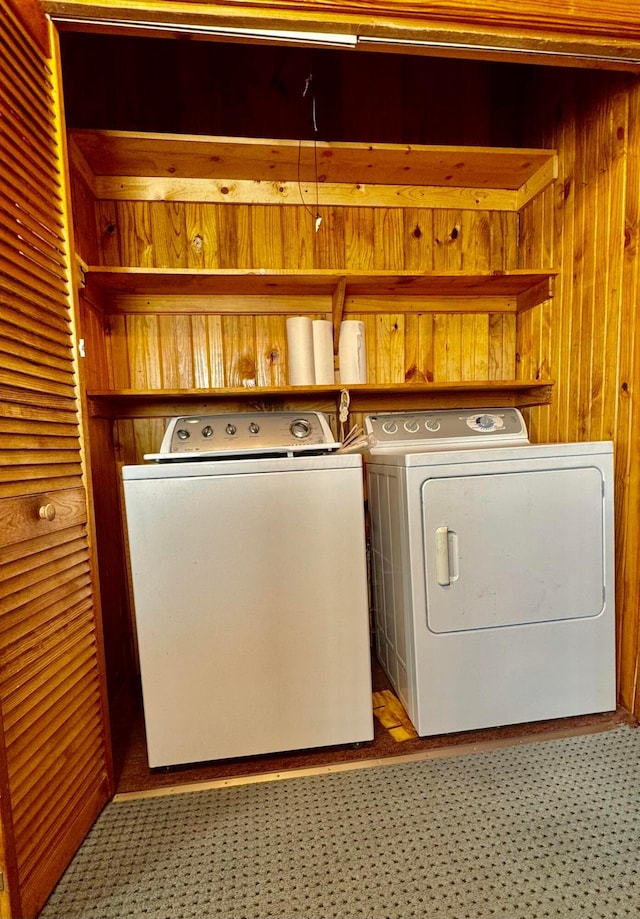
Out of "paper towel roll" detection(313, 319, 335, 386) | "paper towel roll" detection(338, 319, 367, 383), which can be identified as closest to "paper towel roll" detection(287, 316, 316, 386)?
"paper towel roll" detection(313, 319, 335, 386)

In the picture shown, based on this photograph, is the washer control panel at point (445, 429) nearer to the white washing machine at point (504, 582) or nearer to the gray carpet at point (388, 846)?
the white washing machine at point (504, 582)

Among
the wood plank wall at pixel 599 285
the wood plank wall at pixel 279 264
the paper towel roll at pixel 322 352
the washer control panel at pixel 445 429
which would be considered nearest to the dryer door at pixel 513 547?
the wood plank wall at pixel 599 285

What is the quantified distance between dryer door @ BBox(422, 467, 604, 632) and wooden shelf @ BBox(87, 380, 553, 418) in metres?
0.61

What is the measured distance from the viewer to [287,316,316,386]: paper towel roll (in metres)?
1.79

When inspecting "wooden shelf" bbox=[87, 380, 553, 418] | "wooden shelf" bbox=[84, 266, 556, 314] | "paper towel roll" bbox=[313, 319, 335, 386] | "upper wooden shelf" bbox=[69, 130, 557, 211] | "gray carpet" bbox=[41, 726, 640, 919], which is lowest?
"gray carpet" bbox=[41, 726, 640, 919]

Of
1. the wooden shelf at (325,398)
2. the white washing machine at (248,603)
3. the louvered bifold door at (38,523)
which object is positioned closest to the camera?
the louvered bifold door at (38,523)

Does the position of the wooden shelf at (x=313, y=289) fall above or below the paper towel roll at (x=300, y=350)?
above

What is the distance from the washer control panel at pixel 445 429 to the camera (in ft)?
5.87

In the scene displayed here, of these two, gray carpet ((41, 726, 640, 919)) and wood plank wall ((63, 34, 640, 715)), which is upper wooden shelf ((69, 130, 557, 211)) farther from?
gray carpet ((41, 726, 640, 919))

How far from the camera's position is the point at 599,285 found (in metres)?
1.58

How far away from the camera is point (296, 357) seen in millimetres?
1808

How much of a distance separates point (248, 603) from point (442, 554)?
2.01 ft

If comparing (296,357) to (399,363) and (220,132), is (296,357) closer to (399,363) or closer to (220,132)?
(399,363)

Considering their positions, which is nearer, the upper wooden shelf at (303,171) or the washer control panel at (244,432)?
the washer control panel at (244,432)
